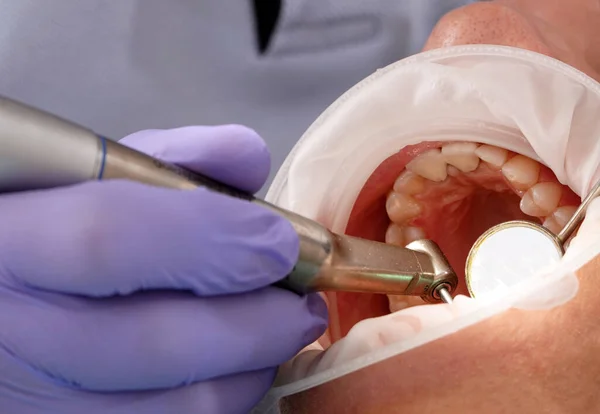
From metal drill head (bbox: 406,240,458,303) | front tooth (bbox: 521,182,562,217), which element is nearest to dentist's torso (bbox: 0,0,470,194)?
front tooth (bbox: 521,182,562,217)

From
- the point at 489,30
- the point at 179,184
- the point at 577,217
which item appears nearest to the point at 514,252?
the point at 577,217

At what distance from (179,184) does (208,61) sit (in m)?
0.89

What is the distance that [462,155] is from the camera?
1.16 metres

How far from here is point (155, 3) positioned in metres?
1.50

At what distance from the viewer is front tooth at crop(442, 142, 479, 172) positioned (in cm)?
116

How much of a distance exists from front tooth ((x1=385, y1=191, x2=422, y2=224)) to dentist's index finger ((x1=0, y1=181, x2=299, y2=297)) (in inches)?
20.9

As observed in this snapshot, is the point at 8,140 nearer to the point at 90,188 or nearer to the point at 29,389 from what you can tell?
the point at 90,188

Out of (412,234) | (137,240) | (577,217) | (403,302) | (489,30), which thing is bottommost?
(403,302)

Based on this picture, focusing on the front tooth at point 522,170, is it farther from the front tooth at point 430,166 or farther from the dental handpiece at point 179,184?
the dental handpiece at point 179,184

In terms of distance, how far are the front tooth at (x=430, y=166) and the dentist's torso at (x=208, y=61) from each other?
0.43 metres

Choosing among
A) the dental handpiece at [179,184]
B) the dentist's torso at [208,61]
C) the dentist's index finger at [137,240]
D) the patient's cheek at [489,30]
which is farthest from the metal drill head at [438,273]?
the dentist's torso at [208,61]

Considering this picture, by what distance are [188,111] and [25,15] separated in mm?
399

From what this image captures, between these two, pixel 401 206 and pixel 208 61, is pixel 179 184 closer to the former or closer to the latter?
pixel 401 206

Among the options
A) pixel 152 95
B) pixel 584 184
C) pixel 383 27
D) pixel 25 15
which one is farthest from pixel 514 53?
pixel 25 15
